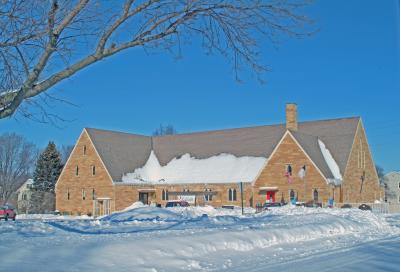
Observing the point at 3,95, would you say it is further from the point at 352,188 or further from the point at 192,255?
the point at 352,188

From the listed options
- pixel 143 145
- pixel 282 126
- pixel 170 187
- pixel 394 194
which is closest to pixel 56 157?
pixel 143 145

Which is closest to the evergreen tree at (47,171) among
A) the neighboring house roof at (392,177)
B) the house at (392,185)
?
the house at (392,185)

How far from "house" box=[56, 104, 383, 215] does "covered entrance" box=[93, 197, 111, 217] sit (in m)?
0.11

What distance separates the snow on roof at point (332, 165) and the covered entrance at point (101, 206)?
1996cm

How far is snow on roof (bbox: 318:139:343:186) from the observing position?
47.3m

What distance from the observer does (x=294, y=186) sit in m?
48.7

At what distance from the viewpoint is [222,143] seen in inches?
2258

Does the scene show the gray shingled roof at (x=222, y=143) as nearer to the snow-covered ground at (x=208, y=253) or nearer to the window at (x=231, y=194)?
the window at (x=231, y=194)

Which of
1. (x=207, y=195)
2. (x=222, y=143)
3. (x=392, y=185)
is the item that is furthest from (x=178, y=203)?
(x=392, y=185)

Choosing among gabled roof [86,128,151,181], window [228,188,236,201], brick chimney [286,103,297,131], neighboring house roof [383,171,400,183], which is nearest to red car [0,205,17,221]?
gabled roof [86,128,151,181]

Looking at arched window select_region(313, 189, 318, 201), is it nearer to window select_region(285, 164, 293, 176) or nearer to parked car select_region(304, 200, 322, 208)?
parked car select_region(304, 200, 322, 208)

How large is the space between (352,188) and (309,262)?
3914 centimetres

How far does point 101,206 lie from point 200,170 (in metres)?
9.97

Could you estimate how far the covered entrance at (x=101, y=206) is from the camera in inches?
2093
